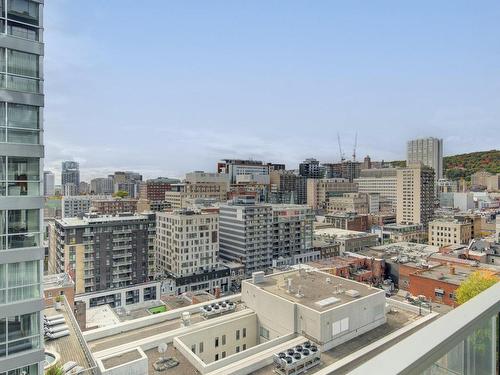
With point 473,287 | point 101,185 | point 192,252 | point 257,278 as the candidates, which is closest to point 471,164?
point 192,252

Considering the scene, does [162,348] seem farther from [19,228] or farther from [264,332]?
[19,228]

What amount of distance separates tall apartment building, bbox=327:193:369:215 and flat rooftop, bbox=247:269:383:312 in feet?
273

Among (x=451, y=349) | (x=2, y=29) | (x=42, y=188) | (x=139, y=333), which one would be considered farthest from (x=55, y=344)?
(x=451, y=349)

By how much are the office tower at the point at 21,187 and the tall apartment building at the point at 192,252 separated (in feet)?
149

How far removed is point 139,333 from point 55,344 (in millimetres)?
4737

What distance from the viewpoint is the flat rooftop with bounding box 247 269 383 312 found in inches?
870

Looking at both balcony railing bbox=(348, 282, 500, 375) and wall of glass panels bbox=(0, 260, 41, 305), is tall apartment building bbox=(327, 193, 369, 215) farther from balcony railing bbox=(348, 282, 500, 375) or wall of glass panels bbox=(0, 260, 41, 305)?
balcony railing bbox=(348, 282, 500, 375)

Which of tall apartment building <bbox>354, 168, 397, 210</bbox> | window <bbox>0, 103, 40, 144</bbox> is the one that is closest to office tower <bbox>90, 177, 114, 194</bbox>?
tall apartment building <bbox>354, 168, 397, 210</bbox>

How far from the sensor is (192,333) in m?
20.4

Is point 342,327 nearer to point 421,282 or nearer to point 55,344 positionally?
point 55,344

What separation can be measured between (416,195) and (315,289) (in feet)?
245

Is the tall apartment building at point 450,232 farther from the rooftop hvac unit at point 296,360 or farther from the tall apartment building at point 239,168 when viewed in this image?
the tall apartment building at point 239,168

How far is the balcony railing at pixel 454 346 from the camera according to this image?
1718 millimetres

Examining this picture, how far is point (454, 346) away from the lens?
212 cm
